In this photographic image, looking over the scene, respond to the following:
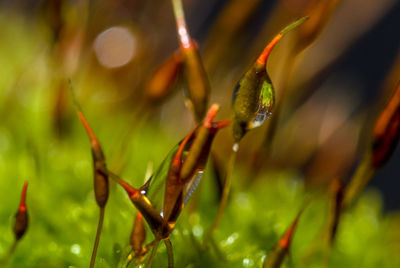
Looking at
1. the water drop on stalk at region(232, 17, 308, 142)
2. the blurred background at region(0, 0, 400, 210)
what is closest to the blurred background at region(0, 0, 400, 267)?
the blurred background at region(0, 0, 400, 210)

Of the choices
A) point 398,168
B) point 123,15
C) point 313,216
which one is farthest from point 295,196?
point 398,168

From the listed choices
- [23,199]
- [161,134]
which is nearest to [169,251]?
[23,199]

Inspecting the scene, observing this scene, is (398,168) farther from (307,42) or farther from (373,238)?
(307,42)

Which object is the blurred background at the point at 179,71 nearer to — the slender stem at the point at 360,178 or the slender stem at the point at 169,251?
the slender stem at the point at 360,178

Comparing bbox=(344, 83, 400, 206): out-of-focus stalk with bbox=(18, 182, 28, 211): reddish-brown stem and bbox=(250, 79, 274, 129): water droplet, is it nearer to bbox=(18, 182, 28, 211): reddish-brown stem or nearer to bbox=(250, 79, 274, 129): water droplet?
bbox=(250, 79, 274, 129): water droplet

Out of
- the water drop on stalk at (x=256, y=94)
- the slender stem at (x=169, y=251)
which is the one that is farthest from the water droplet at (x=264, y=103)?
the slender stem at (x=169, y=251)

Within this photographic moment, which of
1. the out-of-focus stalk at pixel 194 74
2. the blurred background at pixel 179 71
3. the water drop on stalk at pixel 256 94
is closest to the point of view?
the water drop on stalk at pixel 256 94
